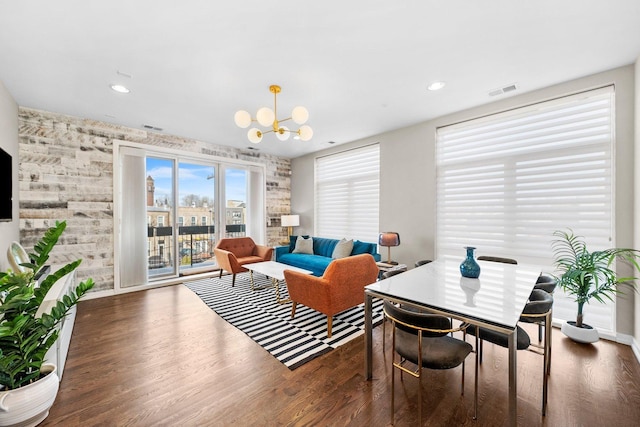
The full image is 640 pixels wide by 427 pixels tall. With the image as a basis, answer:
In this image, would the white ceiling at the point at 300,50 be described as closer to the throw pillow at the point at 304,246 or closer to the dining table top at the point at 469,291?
the dining table top at the point at 469,291

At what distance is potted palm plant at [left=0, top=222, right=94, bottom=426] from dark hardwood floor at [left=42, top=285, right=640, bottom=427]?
21 centimetres

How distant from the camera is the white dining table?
54.7 inches

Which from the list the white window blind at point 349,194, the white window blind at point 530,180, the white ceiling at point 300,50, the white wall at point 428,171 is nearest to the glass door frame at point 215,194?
the white ceiling at point 300,50

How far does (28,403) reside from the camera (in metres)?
1.56

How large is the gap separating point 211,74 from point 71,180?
10.0ft

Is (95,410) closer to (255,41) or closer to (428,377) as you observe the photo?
(428,377)

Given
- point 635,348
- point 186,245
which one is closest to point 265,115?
point 186,245

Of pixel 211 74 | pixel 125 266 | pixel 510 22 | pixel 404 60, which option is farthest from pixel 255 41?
pixel 125 266

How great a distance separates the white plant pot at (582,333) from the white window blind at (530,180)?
1.06ft

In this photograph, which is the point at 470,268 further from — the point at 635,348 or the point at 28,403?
the point at 28,403

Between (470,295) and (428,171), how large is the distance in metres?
2.74

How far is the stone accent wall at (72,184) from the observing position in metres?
3.61

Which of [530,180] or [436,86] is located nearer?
[436,86]

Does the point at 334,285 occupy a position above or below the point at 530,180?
below
